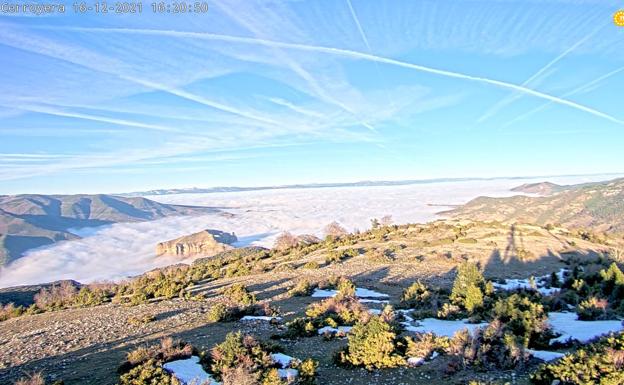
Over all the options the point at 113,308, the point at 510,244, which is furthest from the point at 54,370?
the point at 510,244

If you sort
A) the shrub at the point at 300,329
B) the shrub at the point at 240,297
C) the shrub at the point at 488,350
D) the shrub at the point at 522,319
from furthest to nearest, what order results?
the shrub at the point at 240,297
the shrub at the point at 300,329
the shrub at the point at 522,319
the shrub at the point at 488,350

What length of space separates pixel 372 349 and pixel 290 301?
8.67m

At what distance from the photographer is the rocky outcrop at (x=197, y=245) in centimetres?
12162

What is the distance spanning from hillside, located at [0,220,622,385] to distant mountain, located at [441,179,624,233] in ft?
300

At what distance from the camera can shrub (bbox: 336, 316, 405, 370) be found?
9.15 m

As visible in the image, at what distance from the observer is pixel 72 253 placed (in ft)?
476

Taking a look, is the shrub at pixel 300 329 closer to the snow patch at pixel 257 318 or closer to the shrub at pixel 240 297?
the snow patch at pixel 257 318

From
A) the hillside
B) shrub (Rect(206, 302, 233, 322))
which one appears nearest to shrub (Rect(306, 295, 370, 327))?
the hillside

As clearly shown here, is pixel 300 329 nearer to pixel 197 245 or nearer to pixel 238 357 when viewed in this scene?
pixel 238 357

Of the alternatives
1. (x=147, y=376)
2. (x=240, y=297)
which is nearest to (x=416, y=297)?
(x=240, y=297)

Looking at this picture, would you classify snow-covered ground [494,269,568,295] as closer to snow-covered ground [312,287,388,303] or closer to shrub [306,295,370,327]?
snow-covered ground [312,287,388,303]

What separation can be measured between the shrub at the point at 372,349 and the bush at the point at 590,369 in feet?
9.35

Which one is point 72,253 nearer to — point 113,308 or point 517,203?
point 113,308

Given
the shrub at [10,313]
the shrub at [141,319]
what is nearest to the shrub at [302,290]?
the shrub at [141,319]
